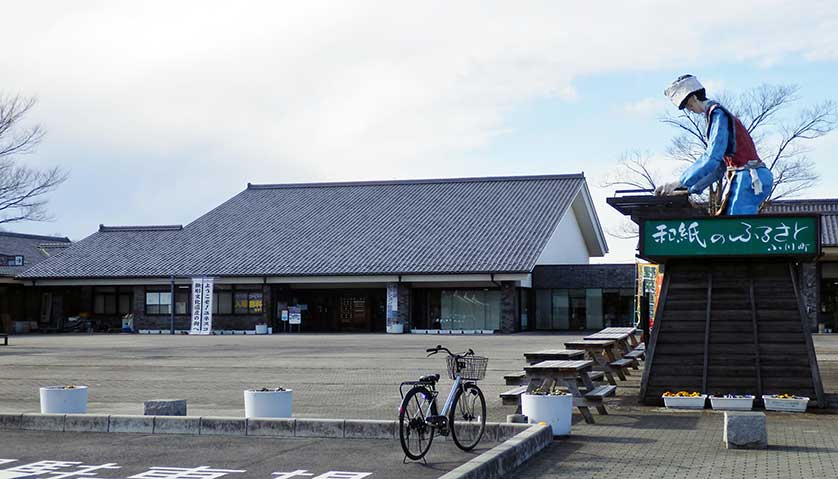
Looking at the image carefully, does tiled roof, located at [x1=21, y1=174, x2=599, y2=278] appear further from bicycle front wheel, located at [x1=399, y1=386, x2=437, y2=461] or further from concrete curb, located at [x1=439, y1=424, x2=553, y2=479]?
bicycle front wheel, located at [x1=399, y1=386, x2=437, y2=461]

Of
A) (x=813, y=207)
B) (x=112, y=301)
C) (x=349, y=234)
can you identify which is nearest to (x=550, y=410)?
(x=349, y=234)

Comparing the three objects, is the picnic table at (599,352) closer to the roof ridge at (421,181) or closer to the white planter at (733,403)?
the white planter at (733,403)

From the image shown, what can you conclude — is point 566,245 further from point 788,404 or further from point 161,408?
point 161,408

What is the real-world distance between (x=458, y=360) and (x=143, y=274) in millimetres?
36178

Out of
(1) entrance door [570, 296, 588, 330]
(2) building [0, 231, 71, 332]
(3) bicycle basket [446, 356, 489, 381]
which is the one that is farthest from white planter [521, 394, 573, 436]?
(2) building [0, 231, 71, 332]

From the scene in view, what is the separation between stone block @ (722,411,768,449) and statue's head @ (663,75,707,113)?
198 inches

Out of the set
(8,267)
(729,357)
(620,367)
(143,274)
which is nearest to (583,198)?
(143,274)

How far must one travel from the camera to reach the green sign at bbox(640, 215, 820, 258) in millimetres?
12258

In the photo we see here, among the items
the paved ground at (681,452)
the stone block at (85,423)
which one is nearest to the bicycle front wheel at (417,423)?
the paved ground at (681,452)

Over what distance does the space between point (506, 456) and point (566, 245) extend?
126ft

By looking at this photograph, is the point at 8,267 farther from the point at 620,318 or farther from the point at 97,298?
the point at 620,318

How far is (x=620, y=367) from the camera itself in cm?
1587

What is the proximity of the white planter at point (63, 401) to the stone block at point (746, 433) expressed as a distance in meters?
7.23

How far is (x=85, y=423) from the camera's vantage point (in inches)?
421
